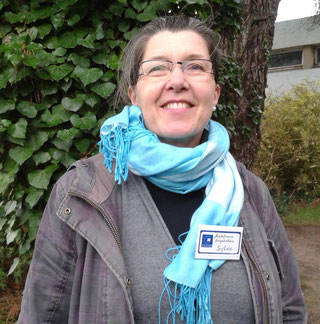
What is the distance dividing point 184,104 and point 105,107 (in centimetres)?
67

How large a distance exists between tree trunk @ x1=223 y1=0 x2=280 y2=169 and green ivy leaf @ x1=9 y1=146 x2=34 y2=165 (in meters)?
1.97

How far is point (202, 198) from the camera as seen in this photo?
1.63 meters

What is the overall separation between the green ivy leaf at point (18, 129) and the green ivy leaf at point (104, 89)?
16.4 inches

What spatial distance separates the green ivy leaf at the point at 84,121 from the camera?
1.93 meters

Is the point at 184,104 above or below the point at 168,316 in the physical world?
above

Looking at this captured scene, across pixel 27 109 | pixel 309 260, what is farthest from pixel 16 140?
pixel 309 260

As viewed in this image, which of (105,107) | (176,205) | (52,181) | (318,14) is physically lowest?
(176,205)

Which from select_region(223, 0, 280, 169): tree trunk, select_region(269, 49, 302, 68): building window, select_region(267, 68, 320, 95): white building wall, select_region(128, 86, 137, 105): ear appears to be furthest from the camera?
select_region(269, 49, 302, 68): building window

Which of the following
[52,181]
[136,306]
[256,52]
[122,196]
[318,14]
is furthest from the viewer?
[318,14]

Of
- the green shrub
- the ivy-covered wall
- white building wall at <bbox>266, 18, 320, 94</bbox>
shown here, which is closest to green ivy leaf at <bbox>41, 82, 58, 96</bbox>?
the ivy-covered wall

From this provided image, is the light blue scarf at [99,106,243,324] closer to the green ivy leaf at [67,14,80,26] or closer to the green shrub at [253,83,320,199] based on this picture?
the green ivy leaf at [67,14,80,26]

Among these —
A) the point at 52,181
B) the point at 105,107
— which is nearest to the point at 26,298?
the point at 52,181

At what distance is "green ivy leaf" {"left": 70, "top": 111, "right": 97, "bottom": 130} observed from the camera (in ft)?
6.34

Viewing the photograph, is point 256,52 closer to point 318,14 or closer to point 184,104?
point 184,104
